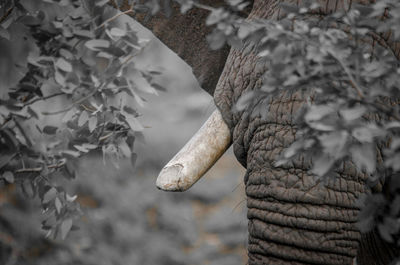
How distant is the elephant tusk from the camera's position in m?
1.55

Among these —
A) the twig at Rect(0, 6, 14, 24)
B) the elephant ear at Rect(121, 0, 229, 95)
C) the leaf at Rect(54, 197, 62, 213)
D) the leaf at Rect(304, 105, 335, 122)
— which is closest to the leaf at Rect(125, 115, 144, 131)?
the leaf at Rect(54, 197, 62, 213)

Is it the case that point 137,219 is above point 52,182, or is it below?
below

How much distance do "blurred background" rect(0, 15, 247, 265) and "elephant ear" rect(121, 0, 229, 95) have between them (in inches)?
54.5

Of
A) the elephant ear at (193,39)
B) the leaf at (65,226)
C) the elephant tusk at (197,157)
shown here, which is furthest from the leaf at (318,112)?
the elephant ear at (193,39)

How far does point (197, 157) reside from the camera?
1.61m

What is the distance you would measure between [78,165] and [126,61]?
26 centimetres

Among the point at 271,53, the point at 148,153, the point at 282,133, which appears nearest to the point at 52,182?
the point at 282,133

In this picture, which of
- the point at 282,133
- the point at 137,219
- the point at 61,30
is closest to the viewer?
the point at 61,30

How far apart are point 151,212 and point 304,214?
3.50m

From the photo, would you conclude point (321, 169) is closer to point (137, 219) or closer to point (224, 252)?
point (137, 219)

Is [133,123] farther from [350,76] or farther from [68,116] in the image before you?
[350,76]

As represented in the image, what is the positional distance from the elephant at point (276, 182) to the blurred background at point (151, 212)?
1.86m

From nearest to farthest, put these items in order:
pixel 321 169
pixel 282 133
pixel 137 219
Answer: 1. pixel 321 169
2. pixel 282 133
3. pixel 137 219

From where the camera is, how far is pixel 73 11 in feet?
4.47
